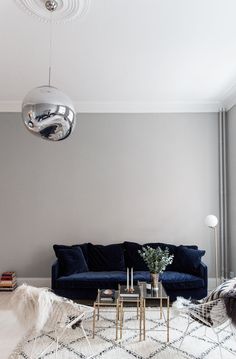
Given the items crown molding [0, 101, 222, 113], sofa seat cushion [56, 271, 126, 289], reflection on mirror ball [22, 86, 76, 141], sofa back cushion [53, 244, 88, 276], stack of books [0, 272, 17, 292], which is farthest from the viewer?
crown molding [0, 101, 222, 113]

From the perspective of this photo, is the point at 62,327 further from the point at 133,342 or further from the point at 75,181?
the point at 75,181

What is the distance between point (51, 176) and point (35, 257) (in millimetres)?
1470

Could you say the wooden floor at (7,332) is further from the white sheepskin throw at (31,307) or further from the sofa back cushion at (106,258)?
the sofa back cushion at (106,258)

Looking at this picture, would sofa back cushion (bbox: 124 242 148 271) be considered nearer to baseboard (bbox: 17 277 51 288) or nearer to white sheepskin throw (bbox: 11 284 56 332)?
baseboard (bbox: 17 277 51 288)

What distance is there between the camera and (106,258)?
4.93m

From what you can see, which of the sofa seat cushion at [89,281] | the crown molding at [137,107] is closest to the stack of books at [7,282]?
the sofa seat cushion at [89,281]

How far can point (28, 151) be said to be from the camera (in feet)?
18.0

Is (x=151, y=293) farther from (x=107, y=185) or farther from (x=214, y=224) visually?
(x=107, y=185)

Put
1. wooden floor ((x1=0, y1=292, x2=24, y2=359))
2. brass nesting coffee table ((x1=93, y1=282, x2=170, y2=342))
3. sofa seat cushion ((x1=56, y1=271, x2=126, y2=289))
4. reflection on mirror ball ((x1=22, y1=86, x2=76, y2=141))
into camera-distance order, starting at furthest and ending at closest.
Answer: sofa seat cushion ((x1=56, y1=271, x2=126, y2=289))
brass nesting coffee table ((x1=93, y1=282, x2=170, y2=342))
wooden floor ((x1=0, y1=292, x2=24, y2=359))
reflection on mirror ball ((x1=22, y1=86, x2=76, y2=141))

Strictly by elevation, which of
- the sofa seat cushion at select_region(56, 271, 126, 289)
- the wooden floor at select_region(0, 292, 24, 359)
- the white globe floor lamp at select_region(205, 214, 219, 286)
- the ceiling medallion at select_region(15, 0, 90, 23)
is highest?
the ceiling medallion at select_region(15, 0, 90, 23)

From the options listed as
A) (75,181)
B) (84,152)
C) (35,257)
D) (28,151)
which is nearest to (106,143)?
(84,152)

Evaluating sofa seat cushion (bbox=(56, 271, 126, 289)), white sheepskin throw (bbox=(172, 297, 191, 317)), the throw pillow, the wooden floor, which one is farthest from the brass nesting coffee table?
the throw pillow

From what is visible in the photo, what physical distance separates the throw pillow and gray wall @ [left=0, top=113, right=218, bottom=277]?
469 millimetres

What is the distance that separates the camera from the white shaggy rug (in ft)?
9.62
